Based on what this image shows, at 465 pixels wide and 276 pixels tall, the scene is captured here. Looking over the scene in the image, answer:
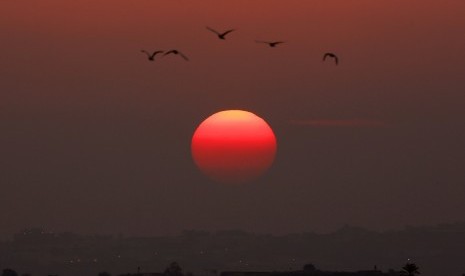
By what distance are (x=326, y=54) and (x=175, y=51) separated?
43.6 ft

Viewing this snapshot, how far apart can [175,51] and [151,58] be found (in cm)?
761

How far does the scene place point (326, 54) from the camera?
153 m

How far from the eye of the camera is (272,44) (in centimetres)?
15575

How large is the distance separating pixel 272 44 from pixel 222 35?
4403 millimetres

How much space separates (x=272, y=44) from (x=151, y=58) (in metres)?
10.6

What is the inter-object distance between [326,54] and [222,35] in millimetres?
9512

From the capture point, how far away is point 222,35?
511 feet

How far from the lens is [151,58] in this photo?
156 m

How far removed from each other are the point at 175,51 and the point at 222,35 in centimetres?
807

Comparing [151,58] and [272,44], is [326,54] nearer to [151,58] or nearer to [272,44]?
[272,44]

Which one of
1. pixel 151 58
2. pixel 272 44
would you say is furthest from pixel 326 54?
pixel 151 58

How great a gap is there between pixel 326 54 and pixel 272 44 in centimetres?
558
